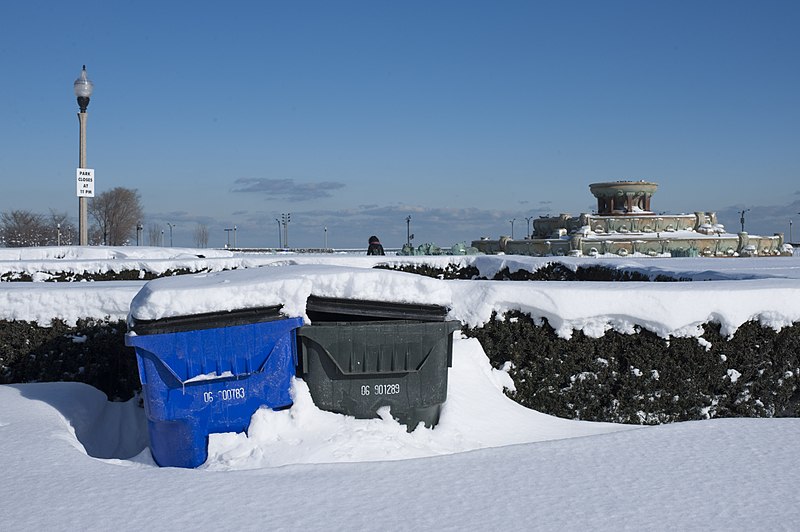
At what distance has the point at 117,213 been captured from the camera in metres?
62.6

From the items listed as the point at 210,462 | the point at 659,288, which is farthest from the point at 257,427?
the point at 659,288

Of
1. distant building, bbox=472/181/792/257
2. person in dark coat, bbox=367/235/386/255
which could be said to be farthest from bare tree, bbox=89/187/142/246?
person in dark coat, bbox=367/235/386/255

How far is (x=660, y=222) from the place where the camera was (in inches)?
1462

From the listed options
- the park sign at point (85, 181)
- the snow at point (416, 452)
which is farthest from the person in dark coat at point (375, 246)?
the snow at point (416, 452)

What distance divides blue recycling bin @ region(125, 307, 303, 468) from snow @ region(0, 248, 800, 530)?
95mm

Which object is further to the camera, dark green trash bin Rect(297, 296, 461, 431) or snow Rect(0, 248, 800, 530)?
dark green trash bin Rect(297, 296, 461, 431)

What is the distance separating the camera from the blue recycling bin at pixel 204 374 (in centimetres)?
439

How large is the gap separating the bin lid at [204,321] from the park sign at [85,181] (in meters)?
16.5

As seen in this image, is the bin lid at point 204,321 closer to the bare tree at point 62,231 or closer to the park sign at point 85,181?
the park sign at point 85,181

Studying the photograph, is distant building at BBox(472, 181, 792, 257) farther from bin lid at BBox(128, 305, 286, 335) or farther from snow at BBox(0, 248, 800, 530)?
bin lid at BBox(128, 305, 286, 335)

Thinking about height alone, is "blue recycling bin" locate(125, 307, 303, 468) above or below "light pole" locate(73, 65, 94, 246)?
below

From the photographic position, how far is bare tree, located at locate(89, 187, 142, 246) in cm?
6184

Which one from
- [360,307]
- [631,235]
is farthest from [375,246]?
[631,235]

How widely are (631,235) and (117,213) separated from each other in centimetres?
4643
